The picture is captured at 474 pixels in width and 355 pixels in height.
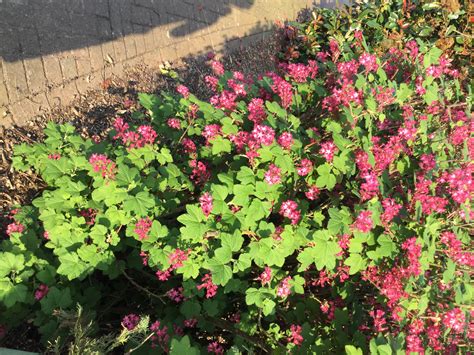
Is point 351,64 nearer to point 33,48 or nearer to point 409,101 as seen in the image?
point 409,101

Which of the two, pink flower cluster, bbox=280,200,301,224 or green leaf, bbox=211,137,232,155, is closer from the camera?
pink flower cluster, bbox=280,200,301,224

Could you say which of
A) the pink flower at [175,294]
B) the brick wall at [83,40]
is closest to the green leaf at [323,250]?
the pink flower at [175,294]

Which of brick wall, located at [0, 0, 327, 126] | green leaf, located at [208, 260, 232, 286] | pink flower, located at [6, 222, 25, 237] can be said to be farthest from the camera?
brick wall, located at [0, 0, 327, 126]

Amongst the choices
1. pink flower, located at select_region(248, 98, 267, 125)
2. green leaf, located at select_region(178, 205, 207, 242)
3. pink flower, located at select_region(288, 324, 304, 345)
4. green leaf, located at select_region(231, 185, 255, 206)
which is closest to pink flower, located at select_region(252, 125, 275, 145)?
green leaf, located at select_region(231, 185, 255, 206)

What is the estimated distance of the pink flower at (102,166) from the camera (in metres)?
2.16

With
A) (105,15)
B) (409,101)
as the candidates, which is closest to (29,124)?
(105,15)

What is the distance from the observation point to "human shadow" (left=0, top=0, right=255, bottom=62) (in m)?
3.67

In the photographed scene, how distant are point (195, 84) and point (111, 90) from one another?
990 mm

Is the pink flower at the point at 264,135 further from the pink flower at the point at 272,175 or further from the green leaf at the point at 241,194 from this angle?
the green leaf at the point at 241,194

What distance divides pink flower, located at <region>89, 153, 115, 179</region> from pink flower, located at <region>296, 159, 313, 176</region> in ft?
3.24

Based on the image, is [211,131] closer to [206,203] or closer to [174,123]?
[174,123]

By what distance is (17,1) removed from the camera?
3.76m

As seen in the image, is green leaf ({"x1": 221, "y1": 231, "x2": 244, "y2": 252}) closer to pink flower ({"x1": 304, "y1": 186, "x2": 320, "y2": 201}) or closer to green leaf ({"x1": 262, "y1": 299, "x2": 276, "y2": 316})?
green leaf ({"x1": 262, "y1": 299, "x2": 276, "y2": 316})

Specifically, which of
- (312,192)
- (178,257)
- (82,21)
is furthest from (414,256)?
(82,21)
